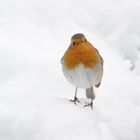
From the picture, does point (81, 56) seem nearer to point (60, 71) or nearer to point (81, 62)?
point (81, 62)

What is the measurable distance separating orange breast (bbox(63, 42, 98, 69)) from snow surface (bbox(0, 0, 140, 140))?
43cm

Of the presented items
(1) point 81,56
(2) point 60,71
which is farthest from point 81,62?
(2) point 60,71

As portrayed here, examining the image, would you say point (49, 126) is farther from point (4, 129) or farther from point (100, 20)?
point (100, 20)

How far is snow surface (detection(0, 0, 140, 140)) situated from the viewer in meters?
5.77

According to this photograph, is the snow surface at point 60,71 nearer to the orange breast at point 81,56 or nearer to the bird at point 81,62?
the bird at point 81,62

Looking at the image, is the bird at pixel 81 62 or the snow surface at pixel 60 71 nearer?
the snow surface at pixel 60 71

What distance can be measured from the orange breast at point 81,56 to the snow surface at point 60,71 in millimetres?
430

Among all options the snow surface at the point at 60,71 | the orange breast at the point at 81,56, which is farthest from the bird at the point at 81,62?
the snow surface at the point at 60,71

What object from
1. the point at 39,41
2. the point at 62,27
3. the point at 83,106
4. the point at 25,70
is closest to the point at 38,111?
the point at 83,106

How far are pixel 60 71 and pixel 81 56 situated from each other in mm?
2027

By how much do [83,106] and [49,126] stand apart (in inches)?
43.0

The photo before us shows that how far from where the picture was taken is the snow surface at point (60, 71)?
18.9 feet

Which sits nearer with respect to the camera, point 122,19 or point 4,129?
point 4,129

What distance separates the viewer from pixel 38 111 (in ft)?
19.4
